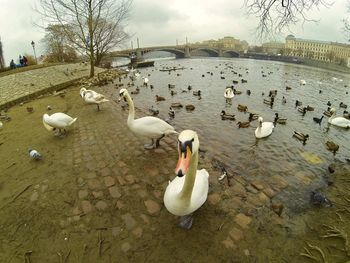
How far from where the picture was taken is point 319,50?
408 ft

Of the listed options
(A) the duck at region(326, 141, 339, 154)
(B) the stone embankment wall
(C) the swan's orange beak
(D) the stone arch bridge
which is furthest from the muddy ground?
(D) the stone arch bridge

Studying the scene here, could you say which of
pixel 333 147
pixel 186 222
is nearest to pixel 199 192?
pixel 186 222

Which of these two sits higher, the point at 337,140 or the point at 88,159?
the point at 88,159

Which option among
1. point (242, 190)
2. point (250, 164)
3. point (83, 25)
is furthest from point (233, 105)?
point (83, 25)

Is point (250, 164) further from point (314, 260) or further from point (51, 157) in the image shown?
point (51, 157)

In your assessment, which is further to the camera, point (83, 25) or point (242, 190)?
point (83, 25)

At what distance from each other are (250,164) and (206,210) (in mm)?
2770

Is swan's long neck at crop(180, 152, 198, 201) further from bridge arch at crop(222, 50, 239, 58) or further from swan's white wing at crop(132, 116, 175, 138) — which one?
bridge arch at crop(222, 50, 239, 58)

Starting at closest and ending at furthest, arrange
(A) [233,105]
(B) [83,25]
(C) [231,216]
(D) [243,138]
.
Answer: (C) [231,216]
(D) [243,138]
(A) [233,105]
(B) [83,25]

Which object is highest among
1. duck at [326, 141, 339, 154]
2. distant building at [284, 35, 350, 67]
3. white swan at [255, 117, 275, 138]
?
distant building at [284, 35, 350, 67]

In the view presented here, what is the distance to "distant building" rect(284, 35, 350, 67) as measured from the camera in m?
104

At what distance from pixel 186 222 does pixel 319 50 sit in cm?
15376

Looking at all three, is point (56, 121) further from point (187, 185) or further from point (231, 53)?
point (231, 53)

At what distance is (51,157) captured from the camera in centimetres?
582
